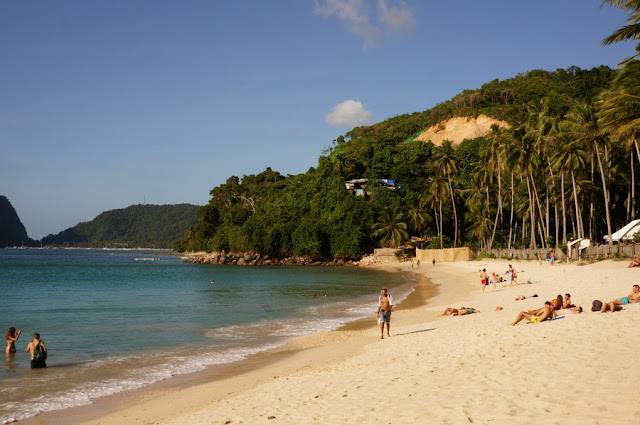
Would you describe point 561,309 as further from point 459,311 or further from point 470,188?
point 470,188

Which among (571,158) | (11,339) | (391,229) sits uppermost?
(571,158)

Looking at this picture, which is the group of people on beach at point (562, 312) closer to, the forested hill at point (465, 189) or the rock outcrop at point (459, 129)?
the forested hill at point (465, 189)

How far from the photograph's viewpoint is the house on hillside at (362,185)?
9100 centimetres

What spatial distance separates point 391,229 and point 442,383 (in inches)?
2735

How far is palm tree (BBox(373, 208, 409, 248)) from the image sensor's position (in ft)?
249

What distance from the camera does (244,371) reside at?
40.2 feet

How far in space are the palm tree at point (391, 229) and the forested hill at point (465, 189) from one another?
0.20 meters

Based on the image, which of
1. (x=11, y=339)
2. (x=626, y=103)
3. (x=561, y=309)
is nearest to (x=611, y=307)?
(x=561, y=309)

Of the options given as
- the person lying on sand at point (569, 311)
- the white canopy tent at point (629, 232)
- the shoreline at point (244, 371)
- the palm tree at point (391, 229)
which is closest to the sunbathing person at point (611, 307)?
the person lying on sand at point (569, 311)

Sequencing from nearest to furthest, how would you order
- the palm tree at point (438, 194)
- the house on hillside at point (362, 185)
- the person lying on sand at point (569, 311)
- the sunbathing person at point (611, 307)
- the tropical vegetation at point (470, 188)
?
the sunbathing person at point (611, 307)
the person lying on sand at point (569, 311)
the tropical vegetation at point (470, 188)
the palm tree at point (438, 194)
the house on hillside at point (362, 185)

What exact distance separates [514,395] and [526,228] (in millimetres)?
62341

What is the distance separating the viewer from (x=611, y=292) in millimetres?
19219

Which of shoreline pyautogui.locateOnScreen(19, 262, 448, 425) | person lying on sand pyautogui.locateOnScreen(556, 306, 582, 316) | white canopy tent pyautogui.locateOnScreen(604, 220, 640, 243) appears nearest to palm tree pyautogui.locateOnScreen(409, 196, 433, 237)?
white canopy tent pyautogui.locateOnScreen(604, 220, 640, 243)

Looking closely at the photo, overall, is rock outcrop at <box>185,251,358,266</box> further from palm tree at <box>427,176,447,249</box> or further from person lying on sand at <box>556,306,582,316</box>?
person lying on sand at <box>556,306,582,316</box>
